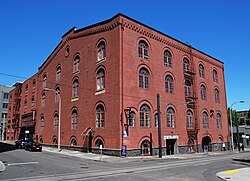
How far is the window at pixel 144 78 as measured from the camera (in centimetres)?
3231

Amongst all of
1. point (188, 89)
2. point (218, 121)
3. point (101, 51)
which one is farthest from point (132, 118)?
point (218, 121)

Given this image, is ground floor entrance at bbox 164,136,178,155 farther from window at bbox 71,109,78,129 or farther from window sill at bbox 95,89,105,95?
window at bbox 71,109,78,129

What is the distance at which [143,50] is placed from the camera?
3347 cm

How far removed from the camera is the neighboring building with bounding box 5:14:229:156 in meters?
30.0

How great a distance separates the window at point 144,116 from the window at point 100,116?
4926 mm

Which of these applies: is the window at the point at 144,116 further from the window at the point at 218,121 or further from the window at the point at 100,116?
the window at the point at 218,121

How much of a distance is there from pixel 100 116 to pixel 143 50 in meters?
10.8

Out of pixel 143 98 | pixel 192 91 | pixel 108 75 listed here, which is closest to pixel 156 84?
pixel 143 98

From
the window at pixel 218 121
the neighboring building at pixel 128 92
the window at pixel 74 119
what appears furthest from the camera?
the window at pixel 218 121

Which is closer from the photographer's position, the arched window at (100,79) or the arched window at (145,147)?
the arched window at (145,147)

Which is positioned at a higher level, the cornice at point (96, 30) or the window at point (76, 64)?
the cornice at point (96, 30)

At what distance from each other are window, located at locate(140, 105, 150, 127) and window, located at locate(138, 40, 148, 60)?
275 inches

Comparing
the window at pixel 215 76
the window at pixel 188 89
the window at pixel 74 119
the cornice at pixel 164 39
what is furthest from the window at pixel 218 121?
the window at pixel 74 119

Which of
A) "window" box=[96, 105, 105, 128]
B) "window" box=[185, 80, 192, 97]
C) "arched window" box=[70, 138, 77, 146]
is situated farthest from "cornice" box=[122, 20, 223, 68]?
"arched window" box=[70, 138, 77, 146]
